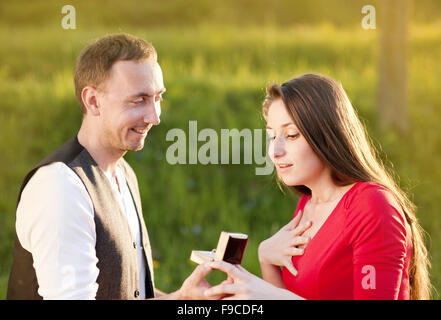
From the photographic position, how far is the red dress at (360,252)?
2.37 metres

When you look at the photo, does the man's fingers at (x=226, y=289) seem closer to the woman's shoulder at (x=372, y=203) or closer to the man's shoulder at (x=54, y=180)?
the woman's shoulder at (x=372, y=203)

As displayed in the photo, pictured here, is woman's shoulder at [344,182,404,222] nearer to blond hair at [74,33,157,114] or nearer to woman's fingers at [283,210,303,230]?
woman's fingers at [283,210,303,230]

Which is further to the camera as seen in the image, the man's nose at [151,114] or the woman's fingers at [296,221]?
the man's nose at [151,114]

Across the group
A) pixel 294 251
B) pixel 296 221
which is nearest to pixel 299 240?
pixel 294 251

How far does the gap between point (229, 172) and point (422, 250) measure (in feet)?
14.4

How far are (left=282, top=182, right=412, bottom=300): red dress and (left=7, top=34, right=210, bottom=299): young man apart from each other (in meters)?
0.41

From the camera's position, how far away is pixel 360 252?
2.40 metres

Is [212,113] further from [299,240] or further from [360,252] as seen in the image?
[360,252]

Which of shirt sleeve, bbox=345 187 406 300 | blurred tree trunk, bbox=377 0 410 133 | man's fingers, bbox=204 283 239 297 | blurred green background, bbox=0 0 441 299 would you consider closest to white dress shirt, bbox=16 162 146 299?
man's fingers, bbox=204 283 239 297

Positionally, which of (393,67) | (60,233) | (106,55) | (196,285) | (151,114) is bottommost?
(196,285)

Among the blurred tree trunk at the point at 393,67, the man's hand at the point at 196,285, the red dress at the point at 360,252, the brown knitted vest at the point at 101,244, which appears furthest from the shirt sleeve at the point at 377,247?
the blurred tree trunk at the point at 393,67

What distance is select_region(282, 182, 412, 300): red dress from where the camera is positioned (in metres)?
2.37

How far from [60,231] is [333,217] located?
3.24 feet

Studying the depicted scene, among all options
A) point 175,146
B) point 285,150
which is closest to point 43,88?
point 175,146
